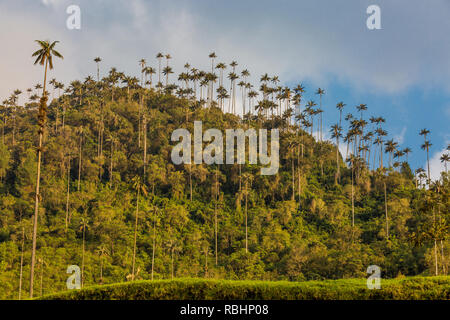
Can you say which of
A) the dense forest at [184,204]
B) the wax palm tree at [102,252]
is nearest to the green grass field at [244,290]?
the dense forest at [184,204]

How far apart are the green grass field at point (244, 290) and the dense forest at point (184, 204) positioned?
630 inches

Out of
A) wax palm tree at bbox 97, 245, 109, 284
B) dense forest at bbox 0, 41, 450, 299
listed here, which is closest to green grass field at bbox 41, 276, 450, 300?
dense forest at bbox 0, 41, 450, 299

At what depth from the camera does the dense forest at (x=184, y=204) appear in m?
71.8

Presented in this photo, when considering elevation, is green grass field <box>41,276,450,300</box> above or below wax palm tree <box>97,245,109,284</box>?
above

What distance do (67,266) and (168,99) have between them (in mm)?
82585

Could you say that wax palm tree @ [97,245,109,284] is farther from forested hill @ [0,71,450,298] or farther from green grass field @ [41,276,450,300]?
green grass field @ [41,276,450,300]

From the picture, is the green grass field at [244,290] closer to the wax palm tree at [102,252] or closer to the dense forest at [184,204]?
the dense forest at [184,204]

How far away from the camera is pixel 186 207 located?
96.1 metres

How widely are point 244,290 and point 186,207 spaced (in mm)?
69186

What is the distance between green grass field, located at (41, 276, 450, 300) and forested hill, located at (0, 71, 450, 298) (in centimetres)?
2857

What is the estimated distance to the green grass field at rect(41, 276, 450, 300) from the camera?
26.6 meters

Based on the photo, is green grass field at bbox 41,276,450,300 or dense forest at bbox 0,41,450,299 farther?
dense forest at bbox 0,41,450,299
